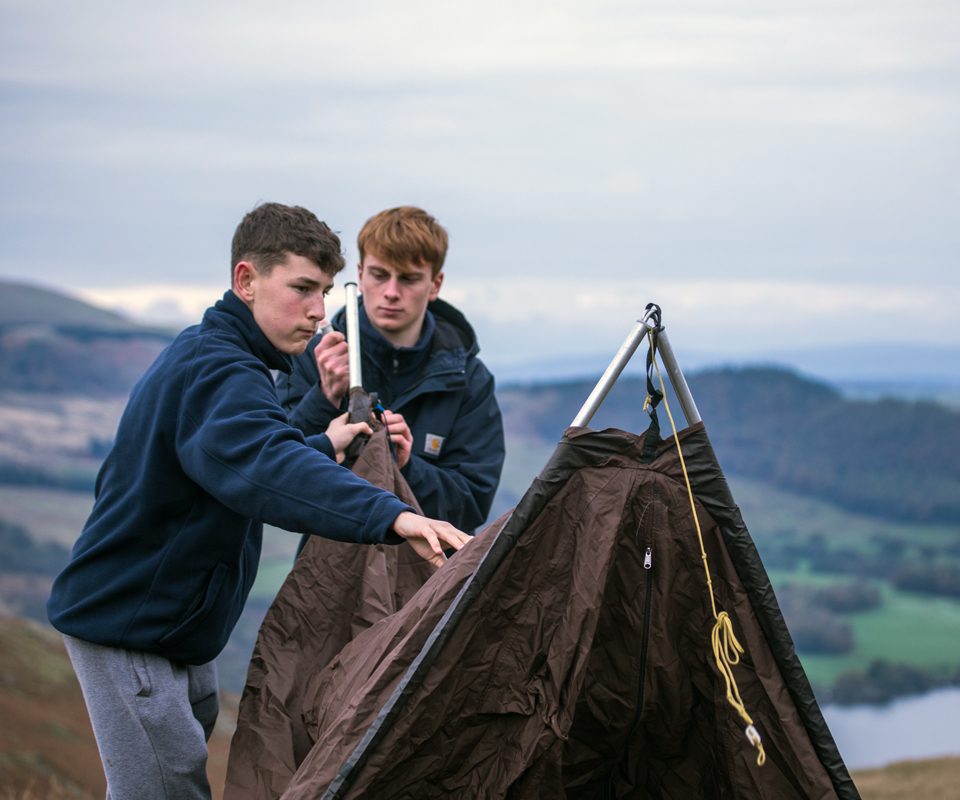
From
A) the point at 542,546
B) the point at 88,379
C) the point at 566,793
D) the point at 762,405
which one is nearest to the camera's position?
the point at 542,546

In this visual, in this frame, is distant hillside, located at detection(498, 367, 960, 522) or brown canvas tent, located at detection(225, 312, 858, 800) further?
distant hillside, located at detection(498, 367, 960, 522)

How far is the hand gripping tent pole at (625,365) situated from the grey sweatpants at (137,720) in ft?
4.07

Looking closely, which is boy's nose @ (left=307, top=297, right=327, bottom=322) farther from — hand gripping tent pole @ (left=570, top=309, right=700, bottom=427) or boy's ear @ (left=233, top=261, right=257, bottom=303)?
hand gripping tent pole @ (left=570, top=309, right=700, bottom=427)

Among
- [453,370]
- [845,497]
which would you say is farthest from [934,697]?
[453,370]

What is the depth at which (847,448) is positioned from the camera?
210 ft

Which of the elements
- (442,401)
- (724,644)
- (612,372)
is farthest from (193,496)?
(442,401)

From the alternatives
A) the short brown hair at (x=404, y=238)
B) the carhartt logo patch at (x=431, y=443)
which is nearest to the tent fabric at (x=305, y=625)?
the carhartt logo patch at (x=431, y=443)

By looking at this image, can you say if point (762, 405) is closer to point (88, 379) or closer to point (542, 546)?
point (88, 379)

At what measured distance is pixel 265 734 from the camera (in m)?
3.33

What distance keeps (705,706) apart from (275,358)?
4.65ft

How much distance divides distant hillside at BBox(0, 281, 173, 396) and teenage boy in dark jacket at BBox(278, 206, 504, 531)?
46.6m

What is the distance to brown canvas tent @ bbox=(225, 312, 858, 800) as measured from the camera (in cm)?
274

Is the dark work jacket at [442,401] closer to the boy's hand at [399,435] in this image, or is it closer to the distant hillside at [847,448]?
the boy's hand at [399,435]

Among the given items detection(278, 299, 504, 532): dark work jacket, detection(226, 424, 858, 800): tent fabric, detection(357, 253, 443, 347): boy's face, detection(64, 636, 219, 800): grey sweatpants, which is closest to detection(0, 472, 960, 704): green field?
detection(278, 299, 504, 532): dark work jacket
